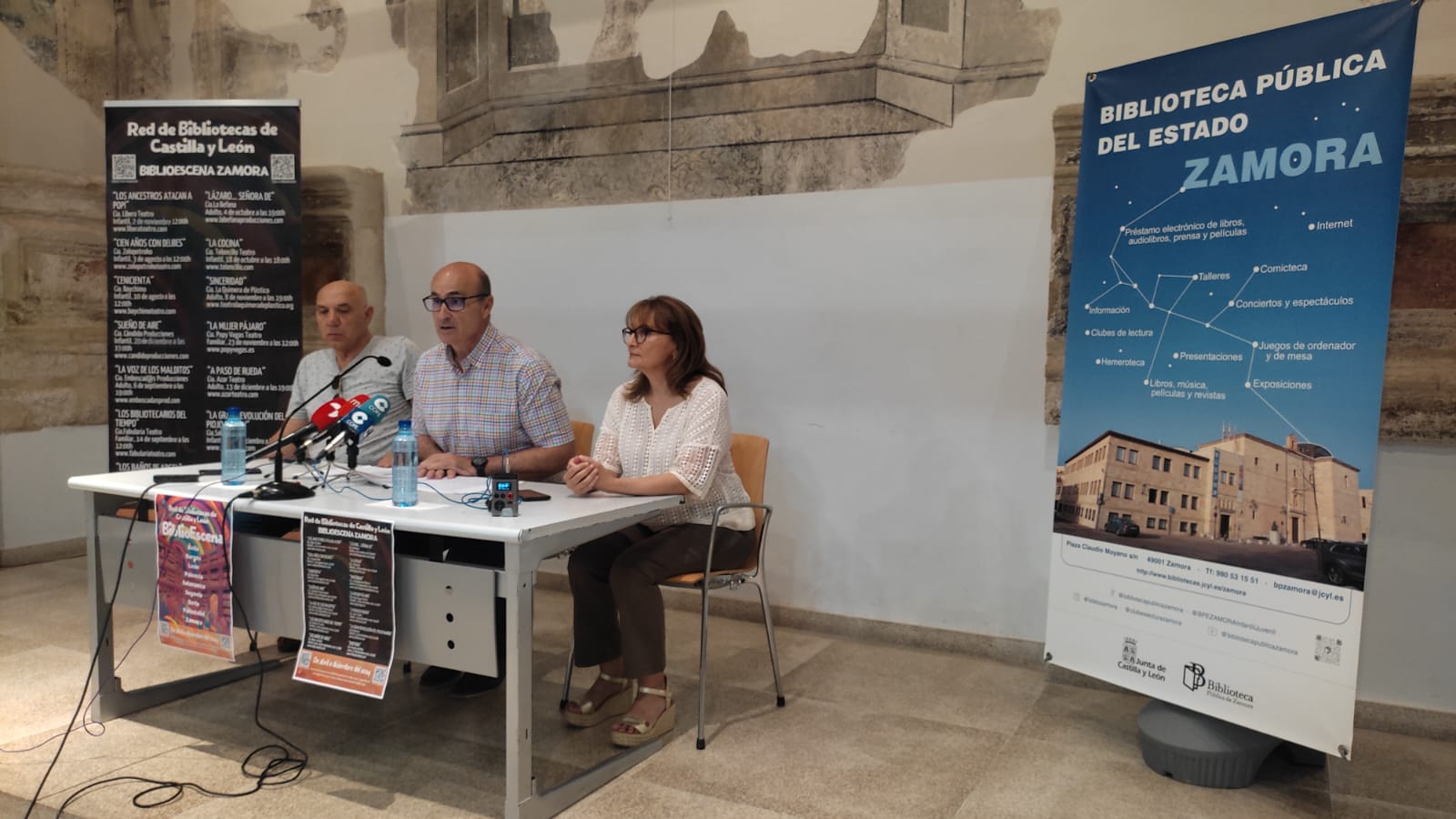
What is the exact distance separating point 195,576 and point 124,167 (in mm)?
2650

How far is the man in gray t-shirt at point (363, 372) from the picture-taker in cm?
351

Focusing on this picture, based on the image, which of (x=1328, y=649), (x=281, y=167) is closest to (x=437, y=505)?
(x=1328, y=649)

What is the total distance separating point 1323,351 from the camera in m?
2.35

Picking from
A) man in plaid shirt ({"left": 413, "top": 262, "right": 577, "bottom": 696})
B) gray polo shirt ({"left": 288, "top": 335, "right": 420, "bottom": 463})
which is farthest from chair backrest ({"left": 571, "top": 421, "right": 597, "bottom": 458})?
gray polo shirt ({"left": 288, "top": 335, "right": 420, "bottom": 463})

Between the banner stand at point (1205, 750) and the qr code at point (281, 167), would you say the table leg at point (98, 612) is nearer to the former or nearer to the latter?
the qr code at point (281, 167)

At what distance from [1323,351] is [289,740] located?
290 centimetres

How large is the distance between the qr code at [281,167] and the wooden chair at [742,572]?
248 centimetres

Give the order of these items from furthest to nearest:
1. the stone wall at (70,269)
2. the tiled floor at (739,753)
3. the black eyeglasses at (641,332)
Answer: the stone wall at (70,269) < the black eyeglasses at (641,332) < the tiled floor at (739,753)

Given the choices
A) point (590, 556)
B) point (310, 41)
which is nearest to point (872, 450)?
point (590, 556)

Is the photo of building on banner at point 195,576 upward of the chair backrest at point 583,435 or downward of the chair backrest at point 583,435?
downward

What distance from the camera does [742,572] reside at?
2924 millimetres

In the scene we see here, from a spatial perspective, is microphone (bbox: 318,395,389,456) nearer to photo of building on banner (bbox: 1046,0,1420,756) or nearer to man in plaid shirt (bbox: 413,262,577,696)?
man in plaid shirt (bbox: 413,262,577,696)

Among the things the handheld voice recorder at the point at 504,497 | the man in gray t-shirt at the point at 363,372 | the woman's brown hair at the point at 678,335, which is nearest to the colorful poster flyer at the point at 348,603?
the handheld voice recorder at the point at 504,497

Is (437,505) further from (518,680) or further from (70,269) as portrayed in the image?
(70,269)
